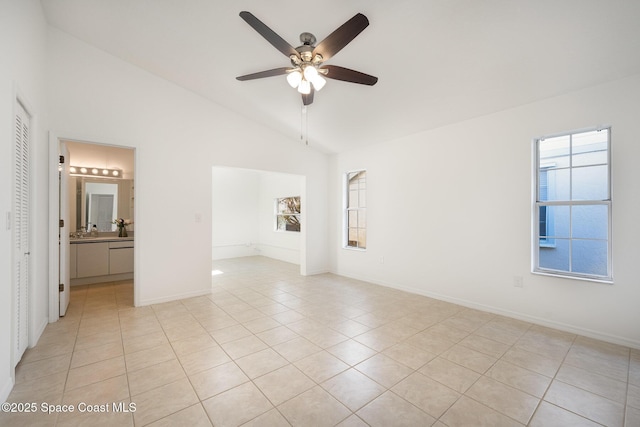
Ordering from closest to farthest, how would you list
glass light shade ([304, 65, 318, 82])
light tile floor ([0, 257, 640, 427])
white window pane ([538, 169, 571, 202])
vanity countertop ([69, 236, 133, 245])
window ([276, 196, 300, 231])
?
light tile floor ([0, 257, 640, 427])
glass light shade ([304, 65, 318, 82])
white window pane ([538, 169, 571, 202])
vanity countertop ([69, 236, 133, 245])
window ([276, 196, 300, 231])

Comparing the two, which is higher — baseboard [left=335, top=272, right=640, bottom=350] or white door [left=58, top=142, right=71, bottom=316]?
white door [left=58, top=142, right=71, bottom=316]

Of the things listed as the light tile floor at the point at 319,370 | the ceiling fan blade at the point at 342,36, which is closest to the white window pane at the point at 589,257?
the light tile floor at the point at 319,370

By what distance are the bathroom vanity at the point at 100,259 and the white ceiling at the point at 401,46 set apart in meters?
3.31

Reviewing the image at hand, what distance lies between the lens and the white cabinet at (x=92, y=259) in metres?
4.83

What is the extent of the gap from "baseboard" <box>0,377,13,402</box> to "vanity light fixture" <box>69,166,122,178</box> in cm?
462

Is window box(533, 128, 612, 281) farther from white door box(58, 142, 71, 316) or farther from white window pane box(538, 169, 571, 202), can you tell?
white door box(58, 142, 71, 316)

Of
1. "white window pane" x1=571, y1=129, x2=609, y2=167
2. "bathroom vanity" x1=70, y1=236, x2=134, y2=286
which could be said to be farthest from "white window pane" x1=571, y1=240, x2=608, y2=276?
"bathroom vanity" x1=70, y1=236, x2=134, y2=286

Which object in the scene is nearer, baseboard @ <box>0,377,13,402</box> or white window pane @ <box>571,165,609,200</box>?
baseboard @ <box>0,377,13,402</box>

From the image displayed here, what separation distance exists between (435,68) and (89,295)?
602 centimetres

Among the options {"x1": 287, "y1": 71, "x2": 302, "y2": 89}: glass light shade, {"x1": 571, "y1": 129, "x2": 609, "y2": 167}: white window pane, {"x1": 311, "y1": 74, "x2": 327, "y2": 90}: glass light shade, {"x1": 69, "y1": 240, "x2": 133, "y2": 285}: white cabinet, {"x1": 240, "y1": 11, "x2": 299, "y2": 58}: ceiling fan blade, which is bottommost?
{"x1": 69, "y1": 240, "x2": 133, "y2": 285}: white cabinet

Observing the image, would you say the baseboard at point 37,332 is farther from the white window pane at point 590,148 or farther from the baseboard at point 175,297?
the white window pane at point 590,148

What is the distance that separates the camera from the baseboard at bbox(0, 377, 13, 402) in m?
1.83

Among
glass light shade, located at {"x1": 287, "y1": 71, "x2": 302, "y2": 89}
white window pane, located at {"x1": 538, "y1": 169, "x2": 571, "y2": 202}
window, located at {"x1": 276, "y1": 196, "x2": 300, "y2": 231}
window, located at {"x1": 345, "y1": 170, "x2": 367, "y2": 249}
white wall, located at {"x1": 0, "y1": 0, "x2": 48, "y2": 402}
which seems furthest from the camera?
window, located at {"x1": 276, "y1": 196, "x2": 300, "y2": 231}

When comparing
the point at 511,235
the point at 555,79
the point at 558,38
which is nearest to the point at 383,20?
the point at 558,38
